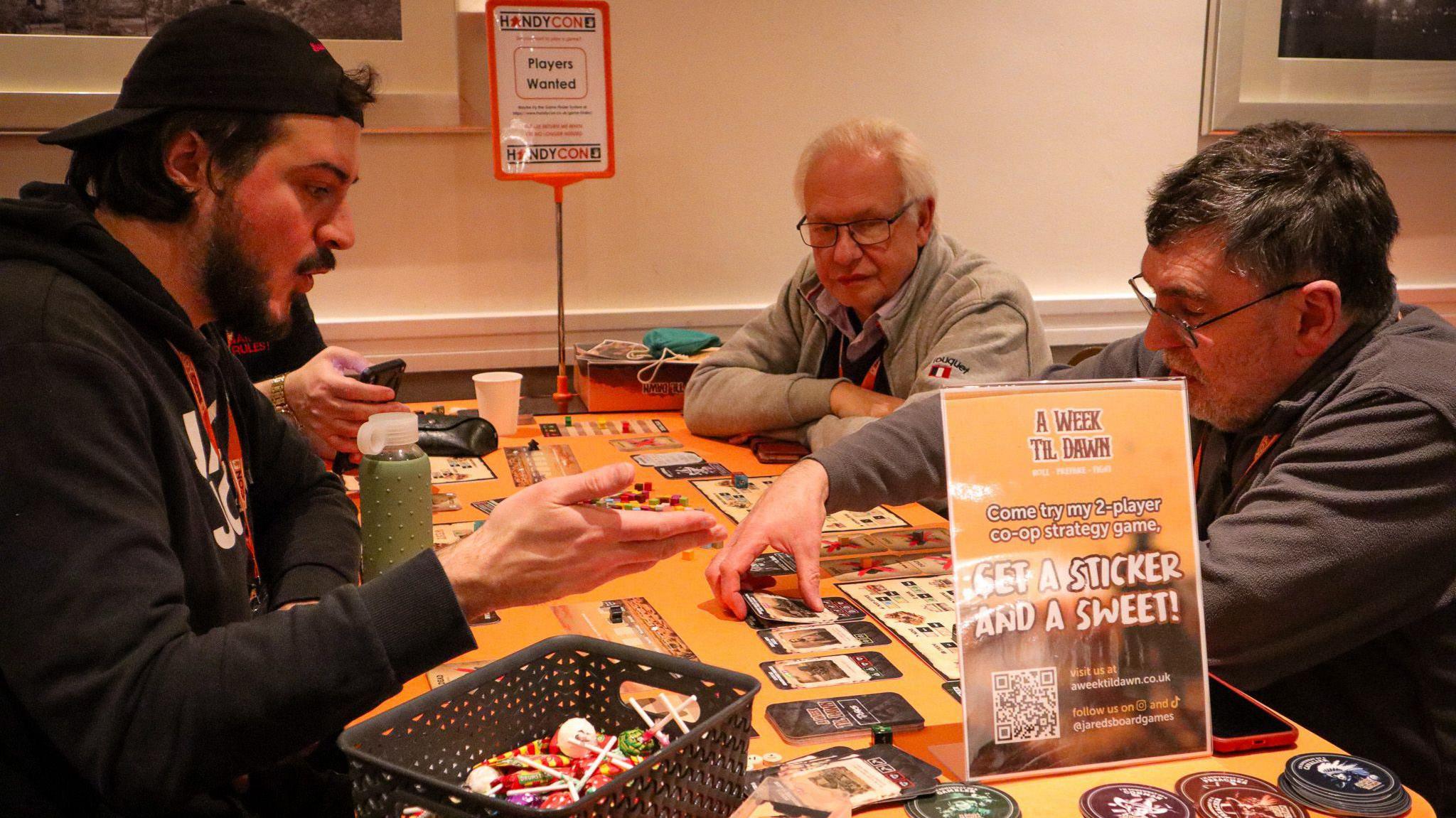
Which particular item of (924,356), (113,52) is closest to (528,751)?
(924,356)

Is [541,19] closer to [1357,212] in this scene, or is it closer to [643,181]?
[643,181]

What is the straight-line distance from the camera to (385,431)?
1613 mm

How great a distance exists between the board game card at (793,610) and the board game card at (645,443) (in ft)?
3.30

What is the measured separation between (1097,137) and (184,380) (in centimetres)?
326

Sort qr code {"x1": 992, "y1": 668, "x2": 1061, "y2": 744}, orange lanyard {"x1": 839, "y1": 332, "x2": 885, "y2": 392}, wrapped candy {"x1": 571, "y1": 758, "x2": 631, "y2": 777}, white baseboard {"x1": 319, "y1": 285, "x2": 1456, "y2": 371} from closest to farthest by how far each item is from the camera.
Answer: wrapped candy {"x1": 571, "y1": 758, "x2": 631, "y2": 777}, qr code {"x1": 992, "y1": 668, "x2": 1061, "y2": 744}, orange lanyard {"x1": 839, "y1": 332, "x2": 885, "y2": 392}, white baseboard {"x1": 319, "y1": 285, "x2": 1456, "y2": 371}

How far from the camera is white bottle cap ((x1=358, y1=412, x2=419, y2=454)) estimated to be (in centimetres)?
161

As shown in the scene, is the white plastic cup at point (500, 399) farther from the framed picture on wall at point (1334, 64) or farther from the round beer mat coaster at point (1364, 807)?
the framed picture on wall at point (1334, 64)

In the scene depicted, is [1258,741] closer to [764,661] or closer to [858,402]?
[764,661]

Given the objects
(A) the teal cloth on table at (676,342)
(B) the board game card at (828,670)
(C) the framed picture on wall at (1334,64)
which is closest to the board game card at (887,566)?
(B) the board game card at (828,670)

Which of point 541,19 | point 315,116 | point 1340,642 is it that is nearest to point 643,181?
point 541,19

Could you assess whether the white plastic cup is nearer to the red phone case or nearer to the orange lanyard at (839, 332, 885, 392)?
the orange lanyard at (839, 332, 885, 392)

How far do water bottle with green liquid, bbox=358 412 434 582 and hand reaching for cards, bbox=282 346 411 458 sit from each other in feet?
1.76

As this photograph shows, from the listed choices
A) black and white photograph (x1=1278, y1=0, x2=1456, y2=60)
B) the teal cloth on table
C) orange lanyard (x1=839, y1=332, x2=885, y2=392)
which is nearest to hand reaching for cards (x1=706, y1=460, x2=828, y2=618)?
orange lanyard (x1=839, y1=332, x2=885, y2=392)

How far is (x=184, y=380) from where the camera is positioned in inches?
50.1
